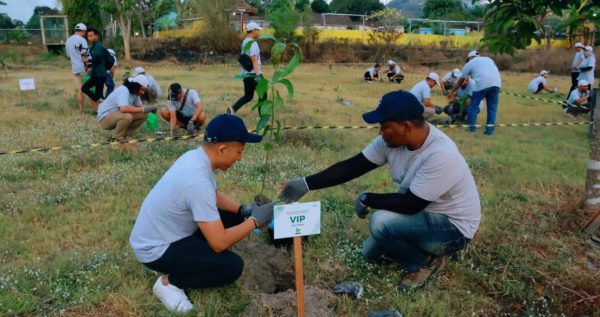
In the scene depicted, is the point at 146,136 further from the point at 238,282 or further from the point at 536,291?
the point at 536,291

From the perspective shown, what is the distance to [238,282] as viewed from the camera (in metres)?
3.28

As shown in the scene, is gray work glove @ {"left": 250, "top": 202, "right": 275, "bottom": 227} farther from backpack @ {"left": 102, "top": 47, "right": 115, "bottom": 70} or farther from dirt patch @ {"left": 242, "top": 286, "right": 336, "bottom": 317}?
backpack @ {"left": 102, "top": 47, "right": 115, "bottom": 70}

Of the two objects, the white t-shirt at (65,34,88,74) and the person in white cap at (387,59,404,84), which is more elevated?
the white t-shirt at (65,34,88,74)

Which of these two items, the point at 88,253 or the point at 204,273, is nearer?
the point at 204,273

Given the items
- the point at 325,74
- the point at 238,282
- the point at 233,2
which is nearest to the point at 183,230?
the point at 238,282

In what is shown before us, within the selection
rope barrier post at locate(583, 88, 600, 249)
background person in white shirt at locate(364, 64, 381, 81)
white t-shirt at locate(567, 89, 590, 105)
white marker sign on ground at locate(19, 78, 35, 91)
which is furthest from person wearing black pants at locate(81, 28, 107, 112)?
background person in white shirt at locate(364, 64, 381, 81)

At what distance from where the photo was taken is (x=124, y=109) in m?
6.54

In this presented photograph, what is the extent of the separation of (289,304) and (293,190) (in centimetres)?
80

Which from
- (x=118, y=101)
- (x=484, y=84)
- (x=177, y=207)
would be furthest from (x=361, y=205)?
(x=484, y=84)

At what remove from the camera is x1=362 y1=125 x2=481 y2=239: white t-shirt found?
2990 mm

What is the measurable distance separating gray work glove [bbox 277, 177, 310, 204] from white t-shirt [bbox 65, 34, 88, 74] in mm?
7123

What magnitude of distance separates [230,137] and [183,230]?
67 cm

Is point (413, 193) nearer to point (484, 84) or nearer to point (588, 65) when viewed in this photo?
point (484, 84)

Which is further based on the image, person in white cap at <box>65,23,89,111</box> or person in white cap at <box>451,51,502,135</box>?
person in white cap at <box>65,23,89,111</box>
